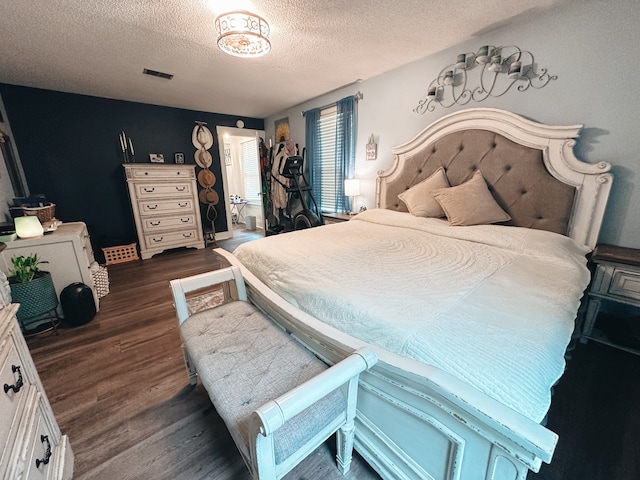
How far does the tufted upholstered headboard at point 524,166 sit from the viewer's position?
1711 mm

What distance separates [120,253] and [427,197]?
424 cm

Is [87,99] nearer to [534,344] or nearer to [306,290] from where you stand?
[306,290]

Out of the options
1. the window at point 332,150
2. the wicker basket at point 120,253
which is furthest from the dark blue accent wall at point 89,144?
the window at point 332,150

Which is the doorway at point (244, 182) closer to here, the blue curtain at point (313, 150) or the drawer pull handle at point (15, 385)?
the blue curtain at point (313, 150)

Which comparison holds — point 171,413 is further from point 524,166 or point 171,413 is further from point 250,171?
point 250,171

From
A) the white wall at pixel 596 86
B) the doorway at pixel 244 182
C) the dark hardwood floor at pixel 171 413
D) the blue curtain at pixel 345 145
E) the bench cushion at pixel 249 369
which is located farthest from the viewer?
the doorway at pixel 244 182

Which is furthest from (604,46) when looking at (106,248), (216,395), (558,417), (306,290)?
(106,248)

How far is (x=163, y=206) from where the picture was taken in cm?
389

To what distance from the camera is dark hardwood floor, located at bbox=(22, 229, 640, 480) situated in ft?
3.49

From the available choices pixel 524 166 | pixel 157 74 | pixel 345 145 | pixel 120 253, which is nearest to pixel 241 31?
pixel 157 74

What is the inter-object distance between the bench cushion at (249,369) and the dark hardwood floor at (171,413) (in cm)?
44

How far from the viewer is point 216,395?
2.98 ft

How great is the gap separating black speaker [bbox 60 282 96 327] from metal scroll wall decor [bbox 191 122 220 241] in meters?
2.58

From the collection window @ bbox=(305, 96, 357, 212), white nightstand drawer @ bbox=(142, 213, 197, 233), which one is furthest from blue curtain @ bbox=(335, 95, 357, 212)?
white nightstand drawer @ bbox=(142, 213, 197, 233)
